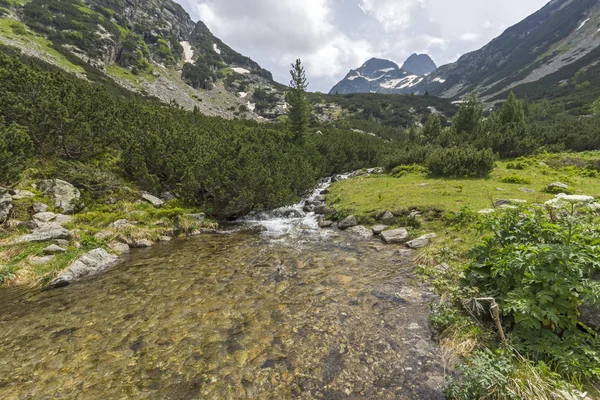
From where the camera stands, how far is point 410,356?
5.76 m

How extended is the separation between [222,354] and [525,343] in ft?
19.7

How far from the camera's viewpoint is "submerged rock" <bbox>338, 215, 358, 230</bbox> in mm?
16530

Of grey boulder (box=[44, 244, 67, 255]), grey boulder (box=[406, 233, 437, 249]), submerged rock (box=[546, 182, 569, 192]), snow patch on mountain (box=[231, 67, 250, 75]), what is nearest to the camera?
grey boulder (box=[44, 244, 67, 255])

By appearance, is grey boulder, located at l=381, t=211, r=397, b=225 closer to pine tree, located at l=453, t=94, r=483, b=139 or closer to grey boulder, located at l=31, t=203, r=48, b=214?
grey boulder, located at l=31, t=203, r=48, b=214

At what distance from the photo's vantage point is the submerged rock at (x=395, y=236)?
1322 centimetres

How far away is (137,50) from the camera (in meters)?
98.8

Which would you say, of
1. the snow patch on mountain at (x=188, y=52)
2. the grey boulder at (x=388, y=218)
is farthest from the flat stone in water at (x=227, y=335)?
the snow patch on mountain at (x=188, y=52)

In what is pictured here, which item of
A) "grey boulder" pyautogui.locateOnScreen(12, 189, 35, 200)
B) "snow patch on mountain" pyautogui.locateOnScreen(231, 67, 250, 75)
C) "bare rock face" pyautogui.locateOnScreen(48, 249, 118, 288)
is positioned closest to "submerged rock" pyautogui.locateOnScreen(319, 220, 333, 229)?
"bare rock face" pyautogui.locateOnScreen(48, 249, 118, 288)

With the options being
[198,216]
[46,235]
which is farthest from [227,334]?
[198,216]

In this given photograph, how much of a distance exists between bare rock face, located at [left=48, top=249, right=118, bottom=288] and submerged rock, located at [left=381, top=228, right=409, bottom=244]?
1254 cm

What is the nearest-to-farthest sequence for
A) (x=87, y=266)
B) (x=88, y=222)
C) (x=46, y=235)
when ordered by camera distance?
(x=87, y=266)
(x=46, y=235)
(x=88, y=222)

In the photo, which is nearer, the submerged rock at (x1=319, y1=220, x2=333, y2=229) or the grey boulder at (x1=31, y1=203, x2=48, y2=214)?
the grey boulder at (x1=31, y1=203, x2=48, y2=214)

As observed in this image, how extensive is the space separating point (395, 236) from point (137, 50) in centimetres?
12117

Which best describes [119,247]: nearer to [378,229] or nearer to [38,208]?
[38,208]
